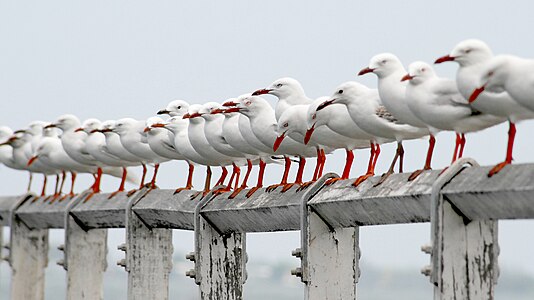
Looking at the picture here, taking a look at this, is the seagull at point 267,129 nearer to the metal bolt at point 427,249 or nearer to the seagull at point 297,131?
the seagull at point 297,131

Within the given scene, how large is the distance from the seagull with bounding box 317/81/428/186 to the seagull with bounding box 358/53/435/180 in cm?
13

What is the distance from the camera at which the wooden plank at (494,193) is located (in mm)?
7276

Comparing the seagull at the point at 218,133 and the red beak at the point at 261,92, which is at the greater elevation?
the red beak at the point at 261,92

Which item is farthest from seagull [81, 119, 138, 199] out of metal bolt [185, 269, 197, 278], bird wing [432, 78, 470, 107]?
bird wing [432, 78, 470, 107]

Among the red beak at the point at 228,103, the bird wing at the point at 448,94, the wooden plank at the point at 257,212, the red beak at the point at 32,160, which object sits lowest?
the wooden plank at the point at 257,212

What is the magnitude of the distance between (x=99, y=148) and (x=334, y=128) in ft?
20.0

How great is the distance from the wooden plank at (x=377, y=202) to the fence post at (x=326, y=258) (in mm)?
89

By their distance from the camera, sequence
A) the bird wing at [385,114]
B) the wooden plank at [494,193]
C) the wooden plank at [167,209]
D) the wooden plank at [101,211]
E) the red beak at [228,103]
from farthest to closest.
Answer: the wooden plank at [101,211], the red beak at [228,103], the wooden plank at [167,209], the bird wing at [385,114], the wooden plank at [494,193]

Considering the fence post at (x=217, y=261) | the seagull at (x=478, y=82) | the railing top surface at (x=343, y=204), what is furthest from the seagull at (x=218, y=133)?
the seagull at (x=478, y=82)

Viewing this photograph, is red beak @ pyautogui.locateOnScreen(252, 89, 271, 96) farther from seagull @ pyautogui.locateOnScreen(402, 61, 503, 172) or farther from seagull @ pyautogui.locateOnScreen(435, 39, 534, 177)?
seagull @ pyautogui.locateOnScreen(435, 39, 534, 177)

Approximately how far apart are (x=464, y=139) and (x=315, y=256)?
1239 mm

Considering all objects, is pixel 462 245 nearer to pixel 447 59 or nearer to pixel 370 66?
pixel 447 59

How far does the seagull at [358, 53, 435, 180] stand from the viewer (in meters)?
9.87

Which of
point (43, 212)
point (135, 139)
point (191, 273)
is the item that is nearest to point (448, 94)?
point (191, 273)
